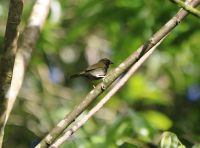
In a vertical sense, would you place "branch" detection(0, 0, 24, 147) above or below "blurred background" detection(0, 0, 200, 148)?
below

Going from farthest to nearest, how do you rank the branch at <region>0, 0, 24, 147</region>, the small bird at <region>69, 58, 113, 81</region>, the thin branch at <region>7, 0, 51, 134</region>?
the small bird at <region>69, 58, 113, 81</region>
the thin branch at <region>7, 0, 51, 134</region>
the branch at <region>0, 0, 24, 147</region>

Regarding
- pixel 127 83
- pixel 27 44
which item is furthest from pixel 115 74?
pixel 127 83

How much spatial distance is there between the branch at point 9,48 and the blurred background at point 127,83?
143cm

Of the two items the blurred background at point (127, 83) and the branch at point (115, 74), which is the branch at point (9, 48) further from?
the blurred background at point (127, 83)

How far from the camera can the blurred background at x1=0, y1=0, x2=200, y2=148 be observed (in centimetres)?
315

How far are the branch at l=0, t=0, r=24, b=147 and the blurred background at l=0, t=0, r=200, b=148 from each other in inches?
56.2

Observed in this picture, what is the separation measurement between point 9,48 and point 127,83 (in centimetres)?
533

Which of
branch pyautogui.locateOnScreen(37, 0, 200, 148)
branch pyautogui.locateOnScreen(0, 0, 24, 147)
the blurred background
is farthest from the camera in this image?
the blurred background

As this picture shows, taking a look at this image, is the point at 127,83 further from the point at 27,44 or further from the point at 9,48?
the point at 9,48

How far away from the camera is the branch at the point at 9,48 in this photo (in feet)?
5.98

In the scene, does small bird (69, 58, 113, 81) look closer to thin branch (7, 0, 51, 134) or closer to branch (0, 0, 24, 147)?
thin branch (7, 0, 51, 134)

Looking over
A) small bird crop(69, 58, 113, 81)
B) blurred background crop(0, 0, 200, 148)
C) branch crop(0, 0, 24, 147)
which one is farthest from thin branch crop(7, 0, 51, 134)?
small bird crop(69, 58, 113, 81)

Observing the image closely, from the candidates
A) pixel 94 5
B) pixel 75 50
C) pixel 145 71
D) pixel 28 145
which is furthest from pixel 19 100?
pixel 94 5

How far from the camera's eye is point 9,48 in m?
1.87
